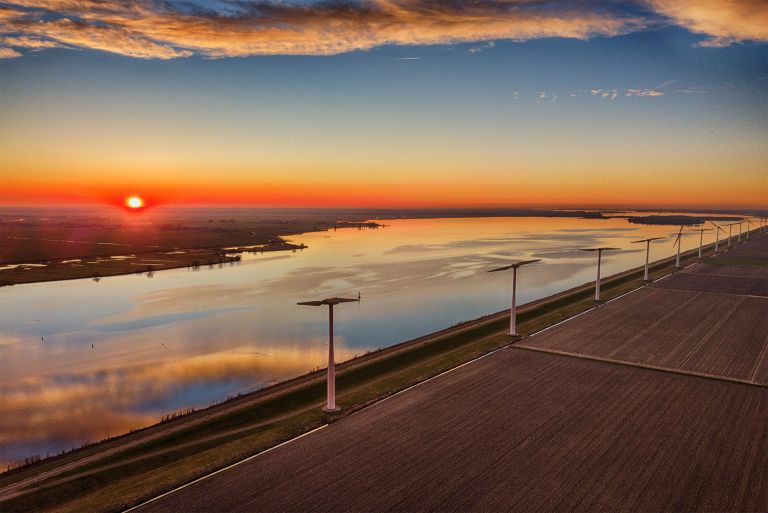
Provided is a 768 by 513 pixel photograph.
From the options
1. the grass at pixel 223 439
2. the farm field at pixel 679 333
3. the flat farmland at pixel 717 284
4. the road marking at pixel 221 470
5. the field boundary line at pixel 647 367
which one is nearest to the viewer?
the road marking at pixel 221 470

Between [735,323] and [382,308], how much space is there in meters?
39.0

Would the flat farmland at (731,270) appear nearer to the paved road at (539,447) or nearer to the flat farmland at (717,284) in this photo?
the flat farmland at (717,284)

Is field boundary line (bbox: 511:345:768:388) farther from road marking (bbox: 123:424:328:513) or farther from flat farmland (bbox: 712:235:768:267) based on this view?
flat farmland (bbox: 712:235:768:267)

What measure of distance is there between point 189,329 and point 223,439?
3079cm

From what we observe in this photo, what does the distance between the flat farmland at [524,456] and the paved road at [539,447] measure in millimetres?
67

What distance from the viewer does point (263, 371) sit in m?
39.9

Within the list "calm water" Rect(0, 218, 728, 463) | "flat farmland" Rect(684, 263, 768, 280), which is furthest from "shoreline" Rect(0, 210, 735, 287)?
"flat farmland" Rect(684, 263, 768, 280)

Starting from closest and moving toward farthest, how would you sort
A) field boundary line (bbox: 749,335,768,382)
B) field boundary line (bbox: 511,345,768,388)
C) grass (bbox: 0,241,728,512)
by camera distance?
1. grass (bbox: 0,241,728,512)
2. field boundary line (bbox: 511,345,768,388)
3. field boundary line (bbox: 749,335,768,382)

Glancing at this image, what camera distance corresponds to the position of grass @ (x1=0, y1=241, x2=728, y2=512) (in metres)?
20.1

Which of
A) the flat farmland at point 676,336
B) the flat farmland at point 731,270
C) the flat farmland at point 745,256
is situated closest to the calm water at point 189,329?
the flat farmland at point 676,336

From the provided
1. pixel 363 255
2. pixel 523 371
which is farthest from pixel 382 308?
pixel 363 255

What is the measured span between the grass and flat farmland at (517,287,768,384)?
23.4ft

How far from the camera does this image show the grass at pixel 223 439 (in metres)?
20.1

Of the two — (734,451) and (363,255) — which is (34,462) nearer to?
(734,451)
